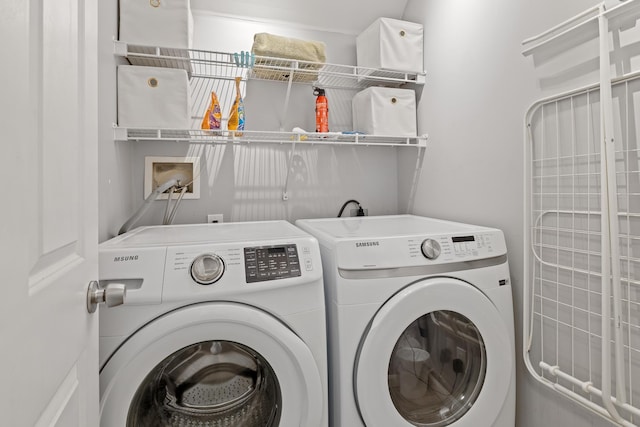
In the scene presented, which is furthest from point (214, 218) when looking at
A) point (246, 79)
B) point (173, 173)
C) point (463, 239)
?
point (463, 239)

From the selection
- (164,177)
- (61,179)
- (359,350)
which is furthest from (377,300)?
(164,177)

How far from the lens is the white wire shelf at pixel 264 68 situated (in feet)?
4.82

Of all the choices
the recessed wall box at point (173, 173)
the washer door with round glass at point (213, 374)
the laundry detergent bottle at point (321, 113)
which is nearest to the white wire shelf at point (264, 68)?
the laundry detergent bottle at point (321, 113)

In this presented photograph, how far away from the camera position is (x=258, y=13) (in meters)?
1.85

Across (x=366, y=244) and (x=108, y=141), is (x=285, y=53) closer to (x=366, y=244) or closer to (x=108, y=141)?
(x=108, y=141)

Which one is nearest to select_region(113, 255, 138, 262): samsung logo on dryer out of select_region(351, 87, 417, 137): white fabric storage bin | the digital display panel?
the digital display panel

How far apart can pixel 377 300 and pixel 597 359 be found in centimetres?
72

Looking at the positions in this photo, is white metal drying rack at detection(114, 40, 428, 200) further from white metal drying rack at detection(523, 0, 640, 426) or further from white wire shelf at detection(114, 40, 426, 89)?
white metal drying rack at detection(523, 0, 640, 426)

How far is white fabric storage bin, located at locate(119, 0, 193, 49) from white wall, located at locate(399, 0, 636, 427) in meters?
1.27

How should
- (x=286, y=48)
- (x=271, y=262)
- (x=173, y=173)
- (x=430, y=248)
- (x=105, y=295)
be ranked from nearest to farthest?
1. (x=105, y=295)
2. (x=271, y=262)
3. (x=430, y=248)
4. (x=286, y=48)
5. (x=173, y=173)

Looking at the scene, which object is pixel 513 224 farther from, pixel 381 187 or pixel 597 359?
pixel 381 187

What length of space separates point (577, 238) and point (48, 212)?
4.72ft

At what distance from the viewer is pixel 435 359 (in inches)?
51.1

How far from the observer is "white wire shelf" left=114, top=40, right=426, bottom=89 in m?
1.47
